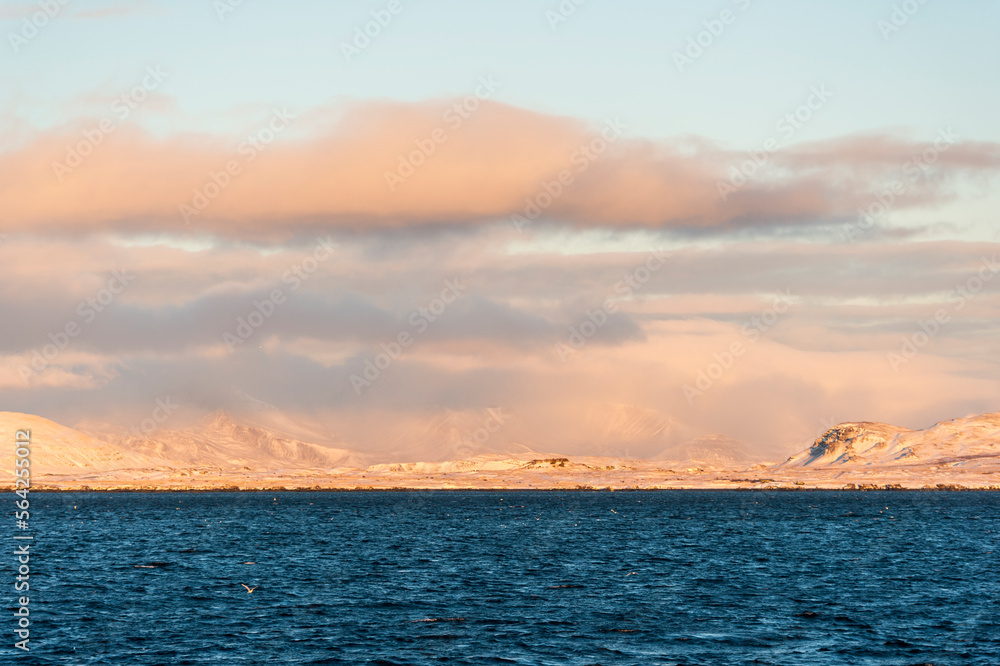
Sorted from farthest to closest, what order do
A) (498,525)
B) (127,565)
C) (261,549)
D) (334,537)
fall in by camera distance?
1. (498,525)
2. (334,537)
3. (261,549)
4. (127,565)

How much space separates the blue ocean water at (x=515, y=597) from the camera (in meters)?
56.9

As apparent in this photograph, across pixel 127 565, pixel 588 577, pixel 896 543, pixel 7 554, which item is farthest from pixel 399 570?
pixel 896 543

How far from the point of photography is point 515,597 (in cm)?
7519

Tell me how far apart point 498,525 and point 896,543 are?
5891 centimetres

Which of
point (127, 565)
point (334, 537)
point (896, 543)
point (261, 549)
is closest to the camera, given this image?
point (127, 565)

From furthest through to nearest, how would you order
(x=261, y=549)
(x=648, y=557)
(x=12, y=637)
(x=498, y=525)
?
(x=498, y=525), (x=261, y=549), (x=648, y=557), (x=12, y=637)

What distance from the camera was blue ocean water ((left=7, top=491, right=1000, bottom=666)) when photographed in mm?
56906

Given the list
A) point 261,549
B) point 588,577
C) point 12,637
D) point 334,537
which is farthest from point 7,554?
point 588,577

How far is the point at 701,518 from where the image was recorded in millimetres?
173375

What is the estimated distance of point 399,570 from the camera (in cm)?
9181

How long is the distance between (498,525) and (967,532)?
213 ft

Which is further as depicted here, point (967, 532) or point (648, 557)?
point (967, 532)

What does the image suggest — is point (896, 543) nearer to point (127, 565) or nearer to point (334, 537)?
point (334, 537)

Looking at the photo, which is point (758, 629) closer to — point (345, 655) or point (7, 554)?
point (345, 655)
